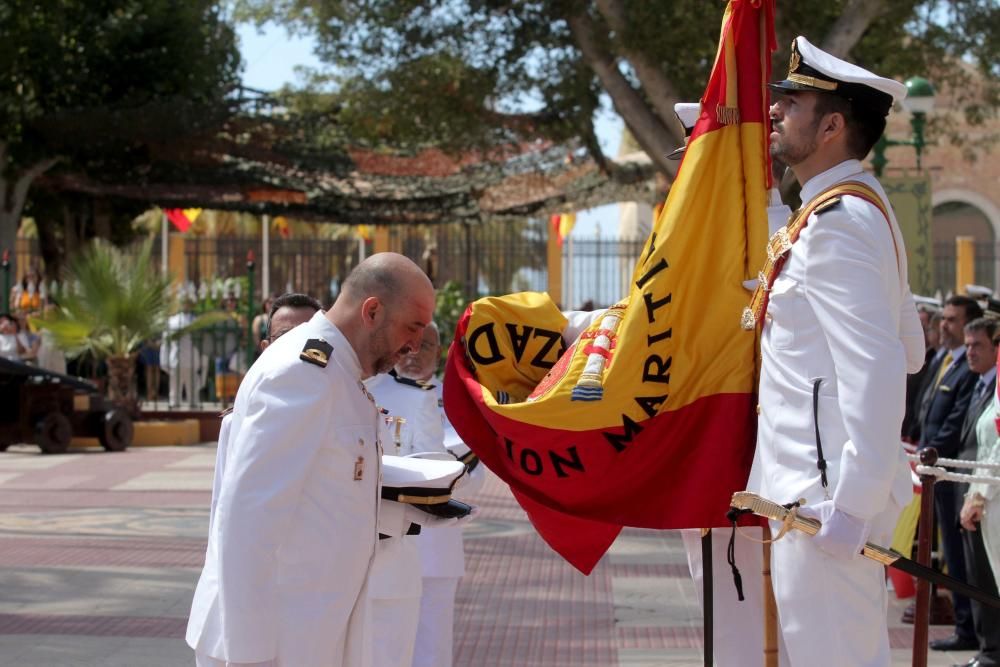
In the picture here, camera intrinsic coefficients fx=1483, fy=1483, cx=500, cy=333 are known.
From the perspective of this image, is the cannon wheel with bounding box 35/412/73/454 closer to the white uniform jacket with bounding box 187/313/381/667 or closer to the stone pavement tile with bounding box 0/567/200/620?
the stone pavement tile with bounding box 0/567/200/620

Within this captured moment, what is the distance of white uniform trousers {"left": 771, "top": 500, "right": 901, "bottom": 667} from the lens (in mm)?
3699

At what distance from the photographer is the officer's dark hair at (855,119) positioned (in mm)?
3996

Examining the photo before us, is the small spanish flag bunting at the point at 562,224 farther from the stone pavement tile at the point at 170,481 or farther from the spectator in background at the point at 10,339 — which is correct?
the stone pavement tile at the point at 170,481

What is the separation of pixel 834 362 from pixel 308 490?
1.34 meters

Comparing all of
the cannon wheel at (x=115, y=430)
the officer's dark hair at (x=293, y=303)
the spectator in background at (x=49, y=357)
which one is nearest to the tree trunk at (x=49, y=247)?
the spectator in background at (x=49, y=357)

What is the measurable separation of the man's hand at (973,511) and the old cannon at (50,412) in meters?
12.5

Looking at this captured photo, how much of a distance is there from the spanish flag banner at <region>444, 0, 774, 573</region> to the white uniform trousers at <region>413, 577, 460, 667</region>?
1613 mm

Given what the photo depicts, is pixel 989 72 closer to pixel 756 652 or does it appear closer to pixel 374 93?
pixel 374 93

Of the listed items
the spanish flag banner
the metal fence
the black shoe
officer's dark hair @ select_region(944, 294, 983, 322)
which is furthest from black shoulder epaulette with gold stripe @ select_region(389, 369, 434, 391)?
the metal fence

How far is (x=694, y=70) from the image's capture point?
58.5ft

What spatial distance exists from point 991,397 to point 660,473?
13.0 ft

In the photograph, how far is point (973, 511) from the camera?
7.15m

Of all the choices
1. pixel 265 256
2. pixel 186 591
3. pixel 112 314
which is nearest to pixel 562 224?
pixel 265 256

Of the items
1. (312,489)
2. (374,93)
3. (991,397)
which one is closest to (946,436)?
(991,397)
